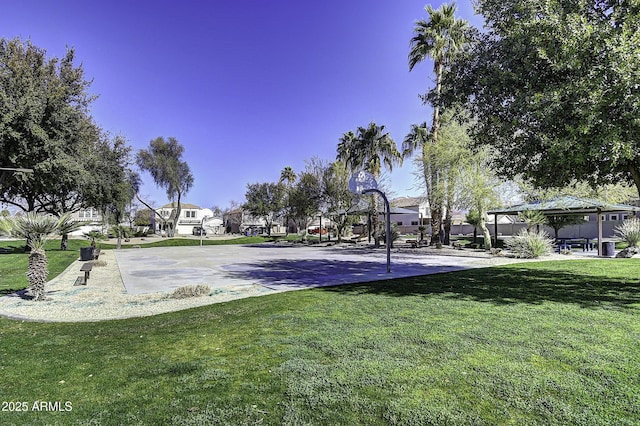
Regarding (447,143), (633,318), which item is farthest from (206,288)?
(447,143)

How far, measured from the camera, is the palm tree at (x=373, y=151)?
1168 inches

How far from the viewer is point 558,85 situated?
7.07 m

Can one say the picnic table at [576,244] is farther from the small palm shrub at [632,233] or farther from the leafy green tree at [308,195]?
the leafy green tree at [308,195]

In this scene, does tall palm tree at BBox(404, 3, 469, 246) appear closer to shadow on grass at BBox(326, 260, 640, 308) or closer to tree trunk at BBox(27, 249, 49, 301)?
shadow on grass at BBox(326, 260, 640, 308)

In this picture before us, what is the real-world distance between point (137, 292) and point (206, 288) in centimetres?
202

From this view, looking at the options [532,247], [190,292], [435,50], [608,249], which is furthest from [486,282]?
[435,50]

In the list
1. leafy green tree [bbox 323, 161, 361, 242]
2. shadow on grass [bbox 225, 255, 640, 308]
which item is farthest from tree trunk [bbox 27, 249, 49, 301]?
leafy green tree [bbox 323, 161, 361, 242]

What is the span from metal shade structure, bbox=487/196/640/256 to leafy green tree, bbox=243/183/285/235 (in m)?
29.9

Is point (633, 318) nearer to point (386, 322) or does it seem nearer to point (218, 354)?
point (386, 322)

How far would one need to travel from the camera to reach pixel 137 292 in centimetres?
979

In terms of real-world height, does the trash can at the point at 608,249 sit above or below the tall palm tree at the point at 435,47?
below

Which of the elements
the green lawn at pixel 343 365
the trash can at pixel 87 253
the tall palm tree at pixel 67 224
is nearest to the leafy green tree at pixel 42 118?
the trash can at pixel 87 253

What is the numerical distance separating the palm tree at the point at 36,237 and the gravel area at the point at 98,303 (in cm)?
40

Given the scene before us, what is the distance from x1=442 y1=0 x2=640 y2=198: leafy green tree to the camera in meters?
6.39
